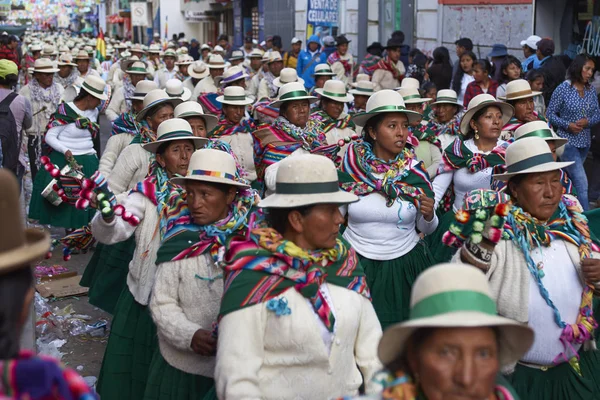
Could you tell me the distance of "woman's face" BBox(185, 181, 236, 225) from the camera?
468 cm

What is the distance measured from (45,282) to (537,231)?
6059 millimetres

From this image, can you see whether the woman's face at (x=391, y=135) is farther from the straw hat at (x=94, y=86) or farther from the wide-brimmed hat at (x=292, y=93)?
the straw hat at (x=94, y=86)

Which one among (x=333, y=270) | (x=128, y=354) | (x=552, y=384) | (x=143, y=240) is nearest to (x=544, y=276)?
(x=552, y=384)

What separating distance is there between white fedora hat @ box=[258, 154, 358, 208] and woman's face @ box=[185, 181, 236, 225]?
2.87 feet

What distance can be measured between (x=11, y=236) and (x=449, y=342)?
4.24ft

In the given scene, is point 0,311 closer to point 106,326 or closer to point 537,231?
point 537,231

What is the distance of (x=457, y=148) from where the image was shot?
22.7 ft

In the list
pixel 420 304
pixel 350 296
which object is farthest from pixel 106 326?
pixel 420 304

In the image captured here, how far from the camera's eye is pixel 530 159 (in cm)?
459

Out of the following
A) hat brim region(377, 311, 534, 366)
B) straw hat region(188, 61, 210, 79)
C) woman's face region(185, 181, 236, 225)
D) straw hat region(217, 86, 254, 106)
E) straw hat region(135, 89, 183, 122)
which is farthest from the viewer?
straw hat region(188, 61, 210, 79)

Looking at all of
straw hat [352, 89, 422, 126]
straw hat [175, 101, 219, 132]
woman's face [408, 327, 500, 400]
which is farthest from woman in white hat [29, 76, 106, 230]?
woman's face [408, 327, 500, 400]

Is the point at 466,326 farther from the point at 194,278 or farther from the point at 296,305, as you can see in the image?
the point at 194,278

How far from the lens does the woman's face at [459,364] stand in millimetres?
2725

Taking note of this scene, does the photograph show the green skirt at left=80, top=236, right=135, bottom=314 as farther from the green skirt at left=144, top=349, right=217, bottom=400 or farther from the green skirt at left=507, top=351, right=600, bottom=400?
the green skirt at left=507, top=351, right=600, bottom=400
